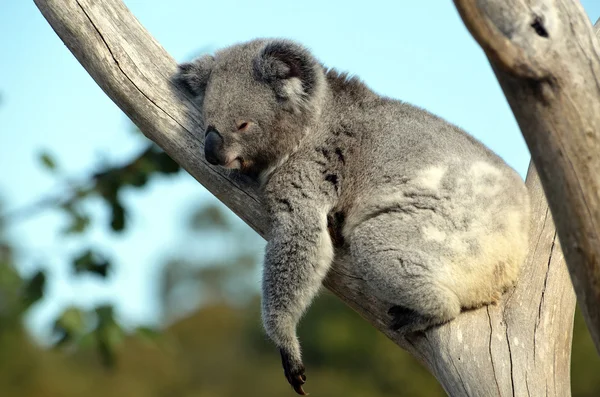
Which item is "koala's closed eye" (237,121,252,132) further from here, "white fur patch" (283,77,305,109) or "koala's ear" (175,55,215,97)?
"koala's ear" (175,55,215,97)

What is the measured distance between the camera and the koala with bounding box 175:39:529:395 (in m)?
4.21

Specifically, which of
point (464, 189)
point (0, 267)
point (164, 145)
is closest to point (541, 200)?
point (464, 189)

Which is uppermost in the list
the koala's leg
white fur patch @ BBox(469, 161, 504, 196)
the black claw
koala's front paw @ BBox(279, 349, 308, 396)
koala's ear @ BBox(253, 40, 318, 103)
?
white fur patch @ BBox(469, 161, 504, 196)

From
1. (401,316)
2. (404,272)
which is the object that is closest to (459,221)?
(404,272)

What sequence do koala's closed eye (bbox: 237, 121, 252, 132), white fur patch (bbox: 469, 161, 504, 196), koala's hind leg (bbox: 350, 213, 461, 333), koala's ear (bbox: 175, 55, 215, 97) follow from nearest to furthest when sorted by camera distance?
koala's hind leg (bbox: 350, 213, 461, 333) < white fur patch (bbox: 469, 161, 504, 196) < koala's closed eye (bbox: 237, 121, 252, 132) < koala's ear (bbox: 175, 55, 215, 97)

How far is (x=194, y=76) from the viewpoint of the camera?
480cm

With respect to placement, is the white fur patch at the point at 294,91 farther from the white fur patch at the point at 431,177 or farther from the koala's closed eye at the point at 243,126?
the white fur patch at the point at 431,177

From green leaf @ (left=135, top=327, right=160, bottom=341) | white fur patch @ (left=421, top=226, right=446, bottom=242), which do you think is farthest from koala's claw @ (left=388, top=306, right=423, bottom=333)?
green leaf @ (left=135, top=327, right=160, bottom=341)

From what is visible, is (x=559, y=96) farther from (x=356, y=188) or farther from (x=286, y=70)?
(x=286, y=70)

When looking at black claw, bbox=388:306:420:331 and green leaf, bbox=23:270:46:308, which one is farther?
green leaf, bbox=23:270:46:308

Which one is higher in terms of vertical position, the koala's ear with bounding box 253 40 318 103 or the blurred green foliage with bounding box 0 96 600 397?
the koala's ear with bounding box 253 40 318 103

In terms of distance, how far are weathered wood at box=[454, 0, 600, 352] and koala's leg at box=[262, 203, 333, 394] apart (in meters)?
1.77

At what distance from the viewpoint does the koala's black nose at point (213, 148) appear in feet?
14.6

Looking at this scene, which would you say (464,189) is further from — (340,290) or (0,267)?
(0,267)
